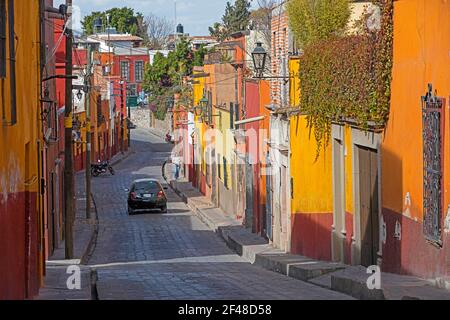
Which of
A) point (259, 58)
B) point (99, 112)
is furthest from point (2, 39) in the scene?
point (99, 112)

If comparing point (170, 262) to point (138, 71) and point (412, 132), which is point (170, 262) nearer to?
point (412, 132)

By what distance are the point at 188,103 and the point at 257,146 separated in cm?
3177

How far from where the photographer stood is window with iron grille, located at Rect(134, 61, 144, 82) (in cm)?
12762

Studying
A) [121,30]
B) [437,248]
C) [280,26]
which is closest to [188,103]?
[280,26]

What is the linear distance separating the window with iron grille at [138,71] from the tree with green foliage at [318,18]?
103 metres

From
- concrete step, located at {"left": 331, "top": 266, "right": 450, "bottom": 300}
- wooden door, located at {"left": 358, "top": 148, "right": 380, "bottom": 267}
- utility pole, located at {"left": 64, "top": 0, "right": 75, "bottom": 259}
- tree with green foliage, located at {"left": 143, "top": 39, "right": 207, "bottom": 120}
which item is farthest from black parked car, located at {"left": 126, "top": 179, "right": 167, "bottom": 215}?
tree with green foliage, located at {"left": 143, "top": 39, "right": 207, "bottom": 120}

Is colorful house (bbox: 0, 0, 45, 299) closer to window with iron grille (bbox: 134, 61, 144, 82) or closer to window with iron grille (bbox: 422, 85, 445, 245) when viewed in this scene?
window with iron grille (bbox: 422, 85, 445, 245)

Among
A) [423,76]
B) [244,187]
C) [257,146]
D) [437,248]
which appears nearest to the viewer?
[437,248]

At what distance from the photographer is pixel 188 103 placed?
67.4 meters

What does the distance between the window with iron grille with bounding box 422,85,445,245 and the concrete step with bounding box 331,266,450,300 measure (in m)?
0.67

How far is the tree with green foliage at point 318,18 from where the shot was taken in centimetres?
2433

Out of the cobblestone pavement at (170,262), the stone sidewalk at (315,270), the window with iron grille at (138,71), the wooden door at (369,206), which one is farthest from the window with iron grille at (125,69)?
the wooden door at (369,206)

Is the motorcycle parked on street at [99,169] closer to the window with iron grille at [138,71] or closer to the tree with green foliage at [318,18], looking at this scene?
the tree with green foliage at [318,18]
